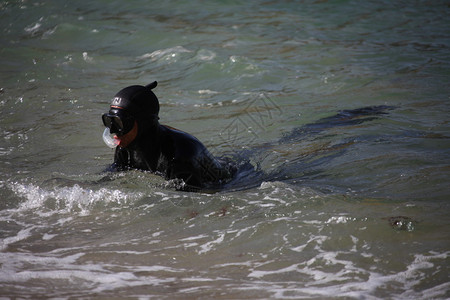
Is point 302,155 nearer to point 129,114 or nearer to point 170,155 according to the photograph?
point 170,155

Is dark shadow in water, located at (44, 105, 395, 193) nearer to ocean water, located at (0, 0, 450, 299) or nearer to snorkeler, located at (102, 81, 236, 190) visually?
ocean water, located at (0, 0, 450, 299)

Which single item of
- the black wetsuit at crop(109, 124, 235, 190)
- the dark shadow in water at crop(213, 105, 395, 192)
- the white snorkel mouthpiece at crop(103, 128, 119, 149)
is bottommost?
the dark shadow in water at crop(213, 105, 395, 192)

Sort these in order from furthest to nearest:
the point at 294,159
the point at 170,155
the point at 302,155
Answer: the point at 302,155
the point at 294,159
the point at 170,155

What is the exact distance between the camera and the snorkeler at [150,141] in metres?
5.15

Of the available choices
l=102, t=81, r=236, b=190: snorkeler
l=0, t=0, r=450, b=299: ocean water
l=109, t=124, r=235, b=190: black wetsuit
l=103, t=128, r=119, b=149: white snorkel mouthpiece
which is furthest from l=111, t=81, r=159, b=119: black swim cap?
l=0, t=0, r=450, b=299: ocean water

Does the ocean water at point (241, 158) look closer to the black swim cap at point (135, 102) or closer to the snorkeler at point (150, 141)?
the snorkeler at point (150, 141)

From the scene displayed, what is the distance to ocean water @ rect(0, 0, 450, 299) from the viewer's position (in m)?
3.78

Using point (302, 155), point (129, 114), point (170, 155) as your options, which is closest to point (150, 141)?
point (170, 155)

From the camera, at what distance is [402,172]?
5707mm

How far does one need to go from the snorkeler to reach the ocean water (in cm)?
20

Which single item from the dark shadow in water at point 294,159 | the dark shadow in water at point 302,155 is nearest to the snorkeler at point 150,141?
the dark shadow in water at point 294,159

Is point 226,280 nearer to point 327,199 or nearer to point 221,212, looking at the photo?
point 221,212

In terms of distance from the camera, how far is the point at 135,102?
17.0ft

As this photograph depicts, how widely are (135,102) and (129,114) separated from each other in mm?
131
